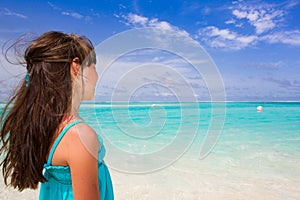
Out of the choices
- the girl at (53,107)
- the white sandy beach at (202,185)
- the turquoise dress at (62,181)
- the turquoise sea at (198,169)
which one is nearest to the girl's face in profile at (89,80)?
the girl at (53,107)

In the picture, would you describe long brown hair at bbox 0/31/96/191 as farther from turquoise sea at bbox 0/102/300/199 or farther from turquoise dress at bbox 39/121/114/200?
turquoise sea at bbox 0/102/300/199

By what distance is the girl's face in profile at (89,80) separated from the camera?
129 centimetres

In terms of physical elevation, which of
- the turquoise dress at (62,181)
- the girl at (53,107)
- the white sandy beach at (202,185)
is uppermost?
the girl at (53,107)

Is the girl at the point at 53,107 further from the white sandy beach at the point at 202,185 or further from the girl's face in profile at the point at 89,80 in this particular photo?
the white sandy beach at the point at 202,185

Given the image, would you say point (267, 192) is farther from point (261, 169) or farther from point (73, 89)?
point (73, 89)

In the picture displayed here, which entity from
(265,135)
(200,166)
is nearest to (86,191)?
(200,166)

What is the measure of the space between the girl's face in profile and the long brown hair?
1.1 inches

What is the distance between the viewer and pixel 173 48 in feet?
6.21

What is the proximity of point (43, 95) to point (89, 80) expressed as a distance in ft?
0.75

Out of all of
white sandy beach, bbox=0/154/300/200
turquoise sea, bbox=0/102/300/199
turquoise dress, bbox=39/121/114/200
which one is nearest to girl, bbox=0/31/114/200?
turquoise dress, bbox=39/121/114/200

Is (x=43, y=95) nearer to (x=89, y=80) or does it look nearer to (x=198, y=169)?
(x=89, y=80)

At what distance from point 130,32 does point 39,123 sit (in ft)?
2.35

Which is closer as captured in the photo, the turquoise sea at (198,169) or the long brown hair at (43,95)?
the long brown hair at (43,95)

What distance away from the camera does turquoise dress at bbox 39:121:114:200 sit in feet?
3.91
